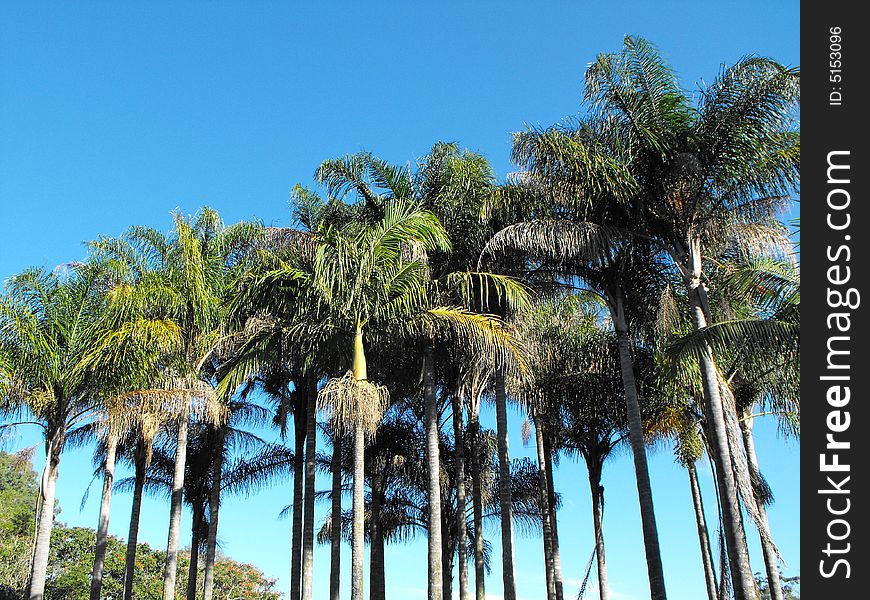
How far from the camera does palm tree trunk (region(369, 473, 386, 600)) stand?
22750 millimetres

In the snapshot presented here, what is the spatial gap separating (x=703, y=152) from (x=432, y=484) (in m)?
8.45

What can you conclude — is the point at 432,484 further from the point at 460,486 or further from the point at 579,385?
the point at 579,385

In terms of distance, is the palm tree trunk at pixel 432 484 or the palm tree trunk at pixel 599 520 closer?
the palm tree trunk at pixel 432 484

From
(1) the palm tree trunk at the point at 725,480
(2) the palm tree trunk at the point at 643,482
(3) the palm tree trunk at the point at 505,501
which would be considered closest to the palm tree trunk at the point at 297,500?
(3) the palm tree trunk at the point at 505,501

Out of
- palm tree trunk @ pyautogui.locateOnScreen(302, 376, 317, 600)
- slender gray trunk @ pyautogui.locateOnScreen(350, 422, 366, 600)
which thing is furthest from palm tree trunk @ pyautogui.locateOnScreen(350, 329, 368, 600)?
palm tree trunk @ pyautogui.locateOnScreen(302, 376, 317, 600)

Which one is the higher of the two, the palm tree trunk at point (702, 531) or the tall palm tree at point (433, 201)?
the tall palm tree at point (433, 201)

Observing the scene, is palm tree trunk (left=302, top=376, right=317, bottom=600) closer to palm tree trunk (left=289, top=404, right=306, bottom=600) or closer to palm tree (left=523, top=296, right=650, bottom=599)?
palm tree trunk (left=289, top=404, right=306, bottom=600)

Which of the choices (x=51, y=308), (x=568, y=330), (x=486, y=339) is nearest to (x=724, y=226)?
(x=486, y=339)

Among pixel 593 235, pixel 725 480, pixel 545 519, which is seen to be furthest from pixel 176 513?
pixel 725 480

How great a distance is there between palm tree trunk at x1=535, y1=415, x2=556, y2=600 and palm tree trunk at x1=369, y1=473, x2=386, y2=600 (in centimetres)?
475

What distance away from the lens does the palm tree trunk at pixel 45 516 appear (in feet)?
47.5

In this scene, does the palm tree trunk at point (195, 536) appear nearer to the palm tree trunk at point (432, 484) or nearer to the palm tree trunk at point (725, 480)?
the palm tree trunk at point (432, 484)

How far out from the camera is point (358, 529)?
1486 cm

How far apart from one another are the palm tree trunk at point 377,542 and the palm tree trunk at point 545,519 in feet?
15.6
